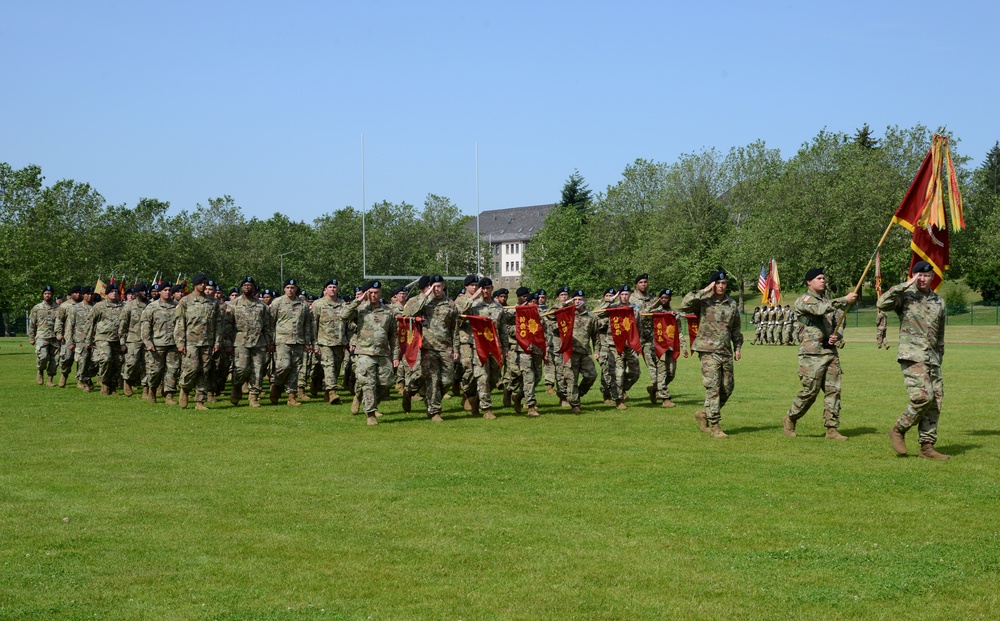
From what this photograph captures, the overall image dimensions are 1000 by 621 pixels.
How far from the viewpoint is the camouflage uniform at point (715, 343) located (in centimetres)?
1439

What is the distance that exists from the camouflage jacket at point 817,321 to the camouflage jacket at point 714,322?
2.96 ft

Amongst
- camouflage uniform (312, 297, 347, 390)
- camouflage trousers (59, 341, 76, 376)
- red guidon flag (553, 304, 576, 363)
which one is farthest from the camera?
camouflage trousers (59, 341, 76, 376)

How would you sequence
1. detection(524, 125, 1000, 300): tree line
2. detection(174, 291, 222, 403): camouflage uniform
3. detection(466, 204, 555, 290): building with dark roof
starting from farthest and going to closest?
detection(466, 204, 555, 290): building with dark roof → detection(524, 125, 1000, 300): tree line → detection(174, 291, 222, 403): camouflage uniform

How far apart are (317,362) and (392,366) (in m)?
5.34

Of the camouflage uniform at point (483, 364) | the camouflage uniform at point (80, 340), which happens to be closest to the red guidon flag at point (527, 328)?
the camouflage uniform at point (483, 364)

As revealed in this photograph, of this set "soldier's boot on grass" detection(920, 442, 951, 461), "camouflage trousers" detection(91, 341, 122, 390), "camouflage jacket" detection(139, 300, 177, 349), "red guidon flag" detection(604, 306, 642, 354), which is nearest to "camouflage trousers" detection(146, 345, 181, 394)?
"camouflage jacket" detection(139, 300, 177, 349)

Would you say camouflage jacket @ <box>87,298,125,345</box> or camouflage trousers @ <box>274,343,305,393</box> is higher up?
camouflage jacket @ <box>87,298,125,345</box>

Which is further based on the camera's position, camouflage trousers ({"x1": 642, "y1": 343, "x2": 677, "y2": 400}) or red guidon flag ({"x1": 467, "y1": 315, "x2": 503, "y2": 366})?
camouflage trousers ({"x1": 642, "y1": 343, "x2": 677, "y2": 400})

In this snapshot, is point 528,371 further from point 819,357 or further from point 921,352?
point 921,352

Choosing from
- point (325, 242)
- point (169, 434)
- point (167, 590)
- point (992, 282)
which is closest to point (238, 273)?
point (325, 242)

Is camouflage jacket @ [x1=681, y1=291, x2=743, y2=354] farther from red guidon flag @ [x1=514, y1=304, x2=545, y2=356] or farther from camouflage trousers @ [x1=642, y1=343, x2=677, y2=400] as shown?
camouflage trousers @ [x1=642, y1=343, x2=677, y2=400]

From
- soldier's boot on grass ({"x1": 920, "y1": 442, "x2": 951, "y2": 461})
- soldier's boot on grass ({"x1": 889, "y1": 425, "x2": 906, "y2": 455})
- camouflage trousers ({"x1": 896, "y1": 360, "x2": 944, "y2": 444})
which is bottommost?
soldier's boot on grass ({"x1": 920, "y1": 442, "x2": 951, "y2": 461})

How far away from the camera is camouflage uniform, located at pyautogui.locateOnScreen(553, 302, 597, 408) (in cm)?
1781

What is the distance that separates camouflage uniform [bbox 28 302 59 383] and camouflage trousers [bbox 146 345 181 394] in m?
6.29
